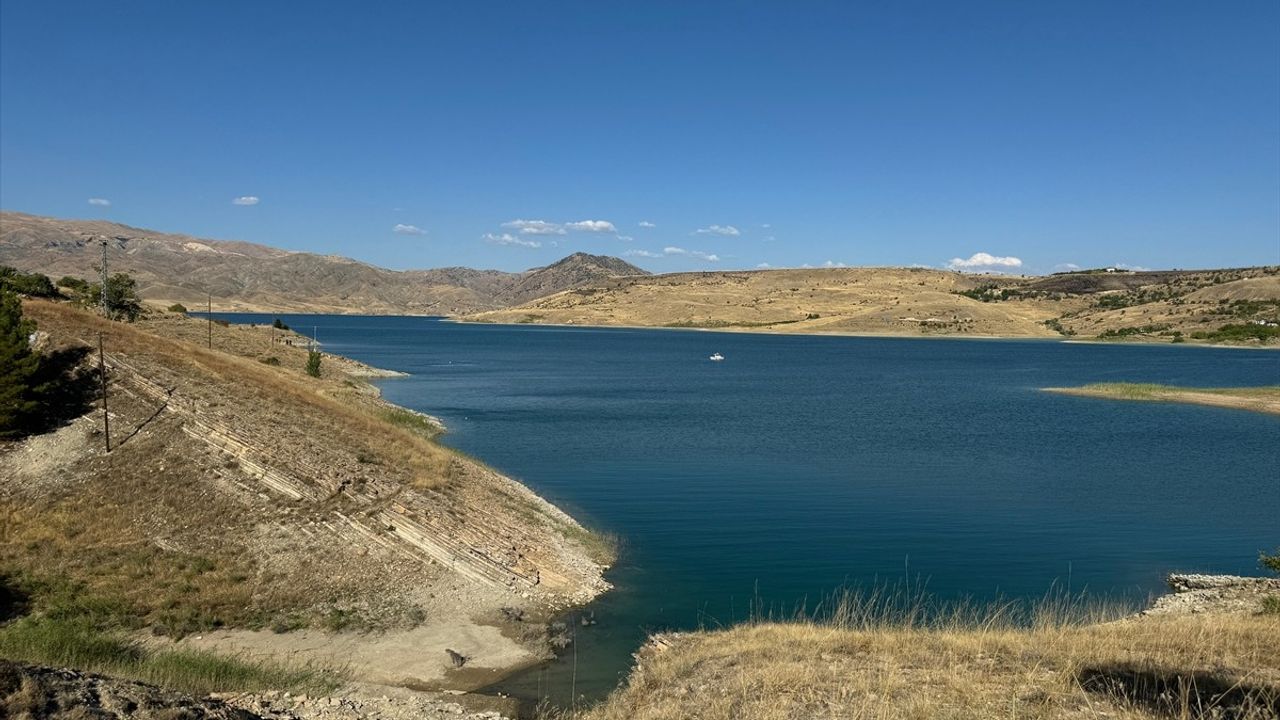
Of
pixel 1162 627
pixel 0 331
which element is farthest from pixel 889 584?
pixel 0 331

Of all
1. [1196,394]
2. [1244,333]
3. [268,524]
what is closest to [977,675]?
[268,524]

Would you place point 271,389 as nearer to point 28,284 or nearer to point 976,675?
point 976,675

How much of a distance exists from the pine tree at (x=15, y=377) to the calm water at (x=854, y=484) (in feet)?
64.7

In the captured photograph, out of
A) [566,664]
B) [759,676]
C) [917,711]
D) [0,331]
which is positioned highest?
[0,331]

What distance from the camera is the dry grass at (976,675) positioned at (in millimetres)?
10797

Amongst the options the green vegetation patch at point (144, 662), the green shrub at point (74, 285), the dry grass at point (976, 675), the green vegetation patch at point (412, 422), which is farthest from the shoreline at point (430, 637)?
the green shrub at point (74, 285)

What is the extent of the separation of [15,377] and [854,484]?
34.7m

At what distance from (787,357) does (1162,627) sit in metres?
128

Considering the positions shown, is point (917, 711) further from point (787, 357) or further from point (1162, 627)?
point (787, 357)

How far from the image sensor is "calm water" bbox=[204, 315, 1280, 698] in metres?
25.4

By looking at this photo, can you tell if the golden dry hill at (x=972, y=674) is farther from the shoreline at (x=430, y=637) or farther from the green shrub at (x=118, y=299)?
the green shrub at (x=118, y=299)

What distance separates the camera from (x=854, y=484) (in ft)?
129

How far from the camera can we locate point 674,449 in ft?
159

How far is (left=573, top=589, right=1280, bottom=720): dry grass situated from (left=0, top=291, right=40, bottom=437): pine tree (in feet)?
81.0
